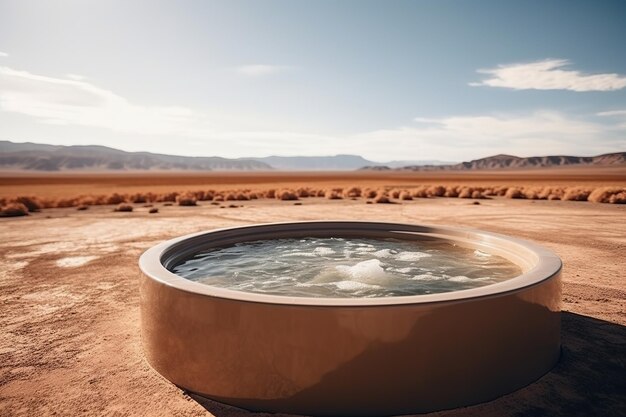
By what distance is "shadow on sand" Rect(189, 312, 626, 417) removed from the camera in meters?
3.35

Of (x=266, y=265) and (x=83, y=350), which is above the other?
(x=266, y=265)

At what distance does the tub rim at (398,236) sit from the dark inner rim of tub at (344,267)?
0.16 metres

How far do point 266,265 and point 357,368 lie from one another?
352 cm

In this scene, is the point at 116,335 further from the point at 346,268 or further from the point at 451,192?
the point at 451,192

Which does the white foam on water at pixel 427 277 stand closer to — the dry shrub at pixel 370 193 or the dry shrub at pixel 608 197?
the dry shrub at pixel 608 197

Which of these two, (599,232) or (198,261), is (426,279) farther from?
(599,232)

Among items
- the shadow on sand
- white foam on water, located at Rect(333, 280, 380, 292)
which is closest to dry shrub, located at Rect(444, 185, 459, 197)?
white foam on water, located at Rect(333, 280, 380, 292)

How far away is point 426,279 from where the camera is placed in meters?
5.88

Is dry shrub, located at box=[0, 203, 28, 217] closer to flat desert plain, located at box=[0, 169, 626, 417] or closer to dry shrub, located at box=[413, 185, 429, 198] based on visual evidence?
flat desert plain, located at box=[0, 169, 626, 417]

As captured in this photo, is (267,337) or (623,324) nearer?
(267,337)

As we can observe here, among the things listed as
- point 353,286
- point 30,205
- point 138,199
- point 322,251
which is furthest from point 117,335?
point 138,199

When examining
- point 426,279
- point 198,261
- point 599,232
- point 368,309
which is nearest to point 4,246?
point 198,261

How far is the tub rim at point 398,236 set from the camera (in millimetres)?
3236

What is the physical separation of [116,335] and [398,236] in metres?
4.82
